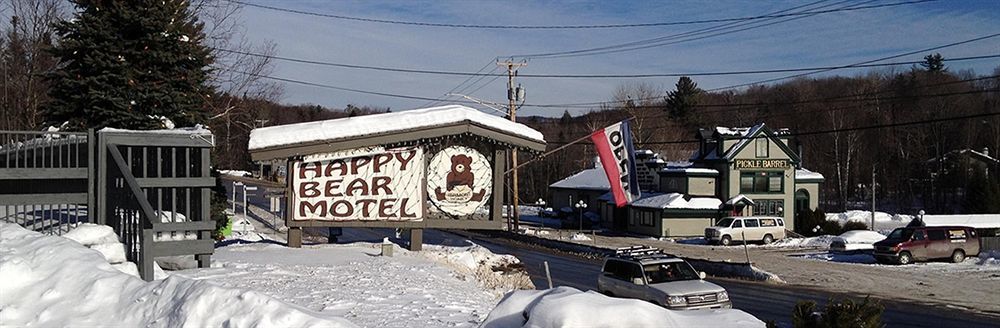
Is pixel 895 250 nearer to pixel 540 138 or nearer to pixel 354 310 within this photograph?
pixel 540 138

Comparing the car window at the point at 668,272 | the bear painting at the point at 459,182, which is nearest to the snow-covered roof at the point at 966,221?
the bear painting at the point at 459,182

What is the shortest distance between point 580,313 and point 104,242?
7460mm

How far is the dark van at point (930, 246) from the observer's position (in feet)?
117

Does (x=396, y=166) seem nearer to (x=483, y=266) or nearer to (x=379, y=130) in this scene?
(x=379, y=130)

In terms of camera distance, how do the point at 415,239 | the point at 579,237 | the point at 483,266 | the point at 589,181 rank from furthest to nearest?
the point at 589,181 → the point at 579,237 → the point at 415,239 → the point at 483,266

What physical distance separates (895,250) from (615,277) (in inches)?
835

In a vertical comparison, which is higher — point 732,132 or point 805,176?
point 732,132

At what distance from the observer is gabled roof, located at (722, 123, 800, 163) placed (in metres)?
55.7

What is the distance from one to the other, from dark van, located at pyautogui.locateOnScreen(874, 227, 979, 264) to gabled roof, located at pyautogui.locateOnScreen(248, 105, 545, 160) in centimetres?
2050

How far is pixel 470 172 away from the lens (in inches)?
919

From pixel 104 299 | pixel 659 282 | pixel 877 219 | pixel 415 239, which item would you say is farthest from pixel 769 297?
pixel 877 219

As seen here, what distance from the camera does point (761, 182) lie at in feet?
185

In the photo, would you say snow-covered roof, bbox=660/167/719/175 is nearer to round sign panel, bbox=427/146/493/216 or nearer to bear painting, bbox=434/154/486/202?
round sign panel, bbox=427/146/493/216

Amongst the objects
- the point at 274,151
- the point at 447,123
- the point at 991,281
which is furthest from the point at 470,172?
the point at 991,281
